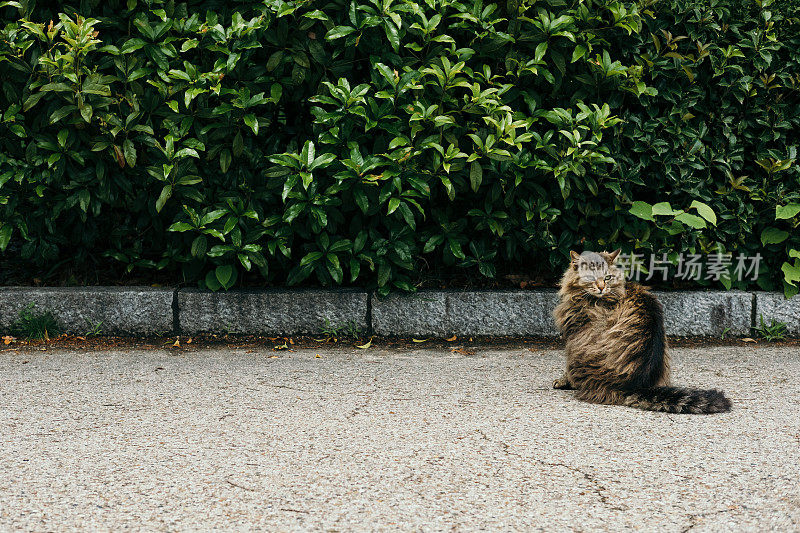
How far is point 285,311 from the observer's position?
5082mm

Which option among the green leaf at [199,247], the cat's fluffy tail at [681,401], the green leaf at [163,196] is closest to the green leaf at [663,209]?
the cat's fluffy tail at [681,401]

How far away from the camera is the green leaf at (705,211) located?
5102 mm

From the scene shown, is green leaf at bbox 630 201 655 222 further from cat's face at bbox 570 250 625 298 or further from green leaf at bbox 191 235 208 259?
green leaf at bbox 191 235 208 259

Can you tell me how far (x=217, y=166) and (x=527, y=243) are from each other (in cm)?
217

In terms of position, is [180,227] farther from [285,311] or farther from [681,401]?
[681,401]

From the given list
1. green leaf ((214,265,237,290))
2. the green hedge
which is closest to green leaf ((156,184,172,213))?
the green hedge

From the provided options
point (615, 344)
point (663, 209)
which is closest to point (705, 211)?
point (663, 209)

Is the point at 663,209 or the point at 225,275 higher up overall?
the point at 663,209

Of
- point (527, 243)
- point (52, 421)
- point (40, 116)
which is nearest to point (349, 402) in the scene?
point (52, 421)

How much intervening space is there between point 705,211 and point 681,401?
2123 mm

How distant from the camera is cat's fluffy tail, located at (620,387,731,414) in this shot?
3416mm

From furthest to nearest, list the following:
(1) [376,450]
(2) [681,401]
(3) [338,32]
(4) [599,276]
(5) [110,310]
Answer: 1. (5) [110,310]
2. (3) [338,32]
3. (4) [599,276]
4. (2) [681,401]
5. (1) [376,450]

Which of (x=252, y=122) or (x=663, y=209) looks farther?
(x=663, y=209)

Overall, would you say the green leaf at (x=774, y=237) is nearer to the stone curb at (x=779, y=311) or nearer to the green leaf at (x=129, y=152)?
the stone curb at (x=779, y=311)
